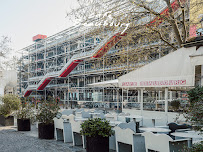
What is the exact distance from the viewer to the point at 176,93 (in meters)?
12.1

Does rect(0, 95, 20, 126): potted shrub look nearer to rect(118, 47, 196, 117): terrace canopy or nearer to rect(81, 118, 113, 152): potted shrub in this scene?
rect(118, 47, 196, 117): terrace canopy

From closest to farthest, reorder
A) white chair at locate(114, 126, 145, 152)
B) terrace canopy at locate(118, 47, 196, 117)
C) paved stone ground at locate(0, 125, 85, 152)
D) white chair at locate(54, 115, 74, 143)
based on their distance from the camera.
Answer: white chair at locate(114, 126, 145, 152) < terrace canopy at locate(118, 47, 196, 117) < paved stone ground at locate(0, 125, 85, 152) < white chair at locate(54, 115, 74, 143)

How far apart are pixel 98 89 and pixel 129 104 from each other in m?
17.4

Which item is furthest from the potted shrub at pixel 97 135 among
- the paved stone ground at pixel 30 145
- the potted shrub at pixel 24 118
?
the potted shrub at pixel 24 118

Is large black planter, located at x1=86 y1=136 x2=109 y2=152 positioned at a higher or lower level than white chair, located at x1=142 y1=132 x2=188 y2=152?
lower

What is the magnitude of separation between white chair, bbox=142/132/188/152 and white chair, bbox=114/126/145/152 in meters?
0.49

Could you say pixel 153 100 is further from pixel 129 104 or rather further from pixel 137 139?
pixel 137 139

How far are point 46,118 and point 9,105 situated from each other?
3.89 m

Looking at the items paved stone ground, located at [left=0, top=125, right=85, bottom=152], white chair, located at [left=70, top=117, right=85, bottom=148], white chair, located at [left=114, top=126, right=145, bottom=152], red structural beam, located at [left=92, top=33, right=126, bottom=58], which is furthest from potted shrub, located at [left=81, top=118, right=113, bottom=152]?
red structural beam, located at [left=92, top=33, right=126, bottom=58]

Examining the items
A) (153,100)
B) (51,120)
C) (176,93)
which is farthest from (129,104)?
(51,120)

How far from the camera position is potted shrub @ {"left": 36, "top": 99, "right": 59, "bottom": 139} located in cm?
812

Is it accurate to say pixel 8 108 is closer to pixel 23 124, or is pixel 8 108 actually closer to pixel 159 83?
pixel 23 124

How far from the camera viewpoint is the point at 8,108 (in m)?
11.3

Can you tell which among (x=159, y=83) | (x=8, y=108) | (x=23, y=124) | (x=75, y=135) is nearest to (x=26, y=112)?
(x=23, y=124)
